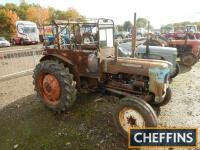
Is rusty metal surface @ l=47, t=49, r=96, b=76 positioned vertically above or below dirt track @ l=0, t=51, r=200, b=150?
above

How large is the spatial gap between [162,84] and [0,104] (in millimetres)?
4479

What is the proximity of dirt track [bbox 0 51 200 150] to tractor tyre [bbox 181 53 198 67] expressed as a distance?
4.17 meters

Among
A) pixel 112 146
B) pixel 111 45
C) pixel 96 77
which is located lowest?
pixel 112 146

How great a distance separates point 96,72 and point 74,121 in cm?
120

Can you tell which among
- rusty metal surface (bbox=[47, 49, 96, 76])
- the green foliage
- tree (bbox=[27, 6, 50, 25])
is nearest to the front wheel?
rusty metal surface (bbox=[47, 49, 96, 76])

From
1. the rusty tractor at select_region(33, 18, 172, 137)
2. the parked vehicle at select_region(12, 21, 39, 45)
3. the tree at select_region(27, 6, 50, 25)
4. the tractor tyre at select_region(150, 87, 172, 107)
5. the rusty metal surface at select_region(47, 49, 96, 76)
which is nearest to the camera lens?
the rusty tractor at select_region(33, 18, 172, 137)

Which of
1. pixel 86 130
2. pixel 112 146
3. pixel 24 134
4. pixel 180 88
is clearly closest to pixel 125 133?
pixel 112 146

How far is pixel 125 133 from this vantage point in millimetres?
4145

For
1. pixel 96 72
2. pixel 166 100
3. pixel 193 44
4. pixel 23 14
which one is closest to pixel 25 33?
pixel 193 44

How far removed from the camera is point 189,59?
35.4 ft

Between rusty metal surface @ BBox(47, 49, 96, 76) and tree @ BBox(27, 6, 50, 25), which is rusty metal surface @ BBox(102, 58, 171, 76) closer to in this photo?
rusty metal surface @ BBox(47, 49, 96, 76)

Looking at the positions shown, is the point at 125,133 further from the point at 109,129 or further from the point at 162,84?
the point at 162,84

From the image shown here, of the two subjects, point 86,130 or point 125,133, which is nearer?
point 125,133

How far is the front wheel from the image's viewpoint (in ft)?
12.7
